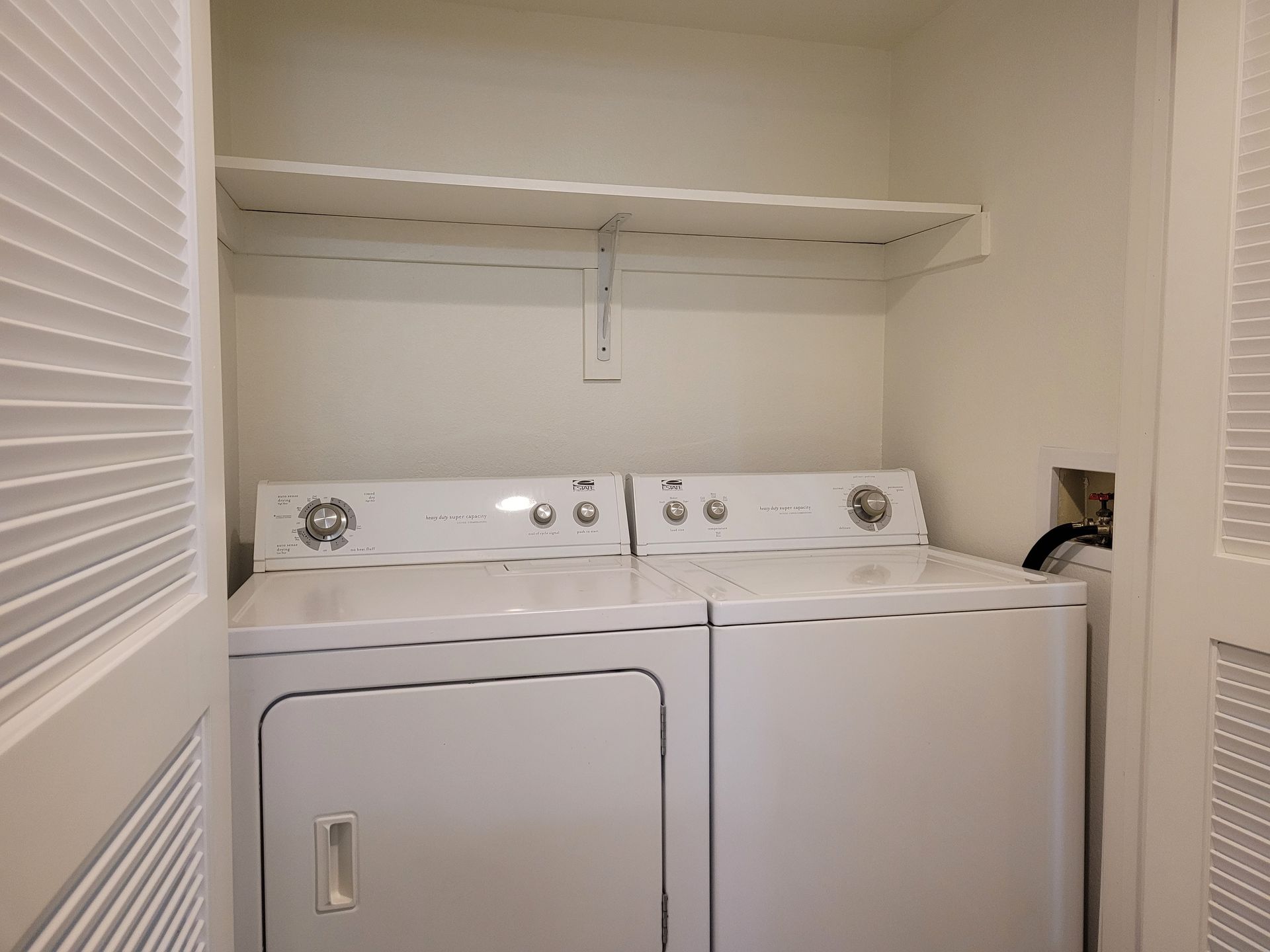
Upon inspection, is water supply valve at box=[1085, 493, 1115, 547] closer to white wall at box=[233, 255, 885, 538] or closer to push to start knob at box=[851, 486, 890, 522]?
push to start knob at box=[851, 486, 890, 522]

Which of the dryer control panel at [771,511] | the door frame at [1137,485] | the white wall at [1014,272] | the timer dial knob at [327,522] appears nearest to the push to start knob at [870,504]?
the dryer control panel at [771,511]

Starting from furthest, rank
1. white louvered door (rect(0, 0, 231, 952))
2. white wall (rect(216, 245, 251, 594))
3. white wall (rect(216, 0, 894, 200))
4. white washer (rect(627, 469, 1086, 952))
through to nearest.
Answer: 1. white wall (rect(216, 0, 894, 200))
2. white wall (rect(216, 245, 251, 594))
3. white washer (rect(627, 469, 1086, 952))
4. white louvered door (rect(0, 0, 231, 952))

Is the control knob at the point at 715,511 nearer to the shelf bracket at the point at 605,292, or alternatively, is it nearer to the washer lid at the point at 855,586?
the washer lid at the point at 855,586

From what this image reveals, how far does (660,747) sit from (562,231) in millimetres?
1231

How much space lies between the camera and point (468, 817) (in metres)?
1.26

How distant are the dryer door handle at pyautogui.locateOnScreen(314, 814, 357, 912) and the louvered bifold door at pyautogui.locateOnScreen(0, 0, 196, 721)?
489mm

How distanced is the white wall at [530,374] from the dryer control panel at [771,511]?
0.93ft

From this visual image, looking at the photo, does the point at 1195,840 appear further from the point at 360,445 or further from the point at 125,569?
the point at 360,445

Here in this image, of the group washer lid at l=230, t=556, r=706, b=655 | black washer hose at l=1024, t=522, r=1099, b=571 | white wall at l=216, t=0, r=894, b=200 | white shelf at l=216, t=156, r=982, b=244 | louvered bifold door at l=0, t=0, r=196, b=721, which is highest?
white wall at l=216, t=0, r=894, b=200

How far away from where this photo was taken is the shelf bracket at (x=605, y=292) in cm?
201

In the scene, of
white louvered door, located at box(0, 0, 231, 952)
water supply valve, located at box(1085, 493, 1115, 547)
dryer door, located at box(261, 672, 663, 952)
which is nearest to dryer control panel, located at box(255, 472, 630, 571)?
dryer door, located at box(261, 672, 663, 952)

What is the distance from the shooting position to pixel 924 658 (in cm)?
141

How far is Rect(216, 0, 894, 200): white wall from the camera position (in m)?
1.85

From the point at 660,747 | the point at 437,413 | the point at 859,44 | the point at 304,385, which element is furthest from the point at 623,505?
the point at 859,44
